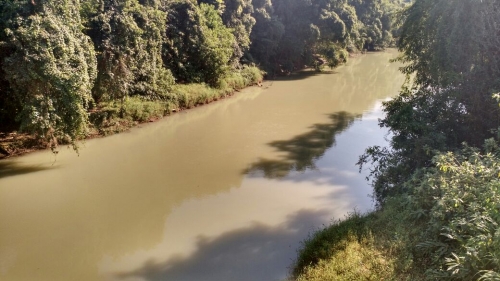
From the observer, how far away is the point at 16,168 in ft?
32.0

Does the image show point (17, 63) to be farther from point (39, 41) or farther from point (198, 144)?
point (198, 144)

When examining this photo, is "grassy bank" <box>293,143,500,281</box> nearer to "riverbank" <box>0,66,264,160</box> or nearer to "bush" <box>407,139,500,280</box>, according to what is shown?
"bush" <box>407,139,500,280</box>

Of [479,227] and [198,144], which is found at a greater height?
[479,227]

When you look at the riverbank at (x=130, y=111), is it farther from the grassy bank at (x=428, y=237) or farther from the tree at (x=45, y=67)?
the grassy bank at (x=428, y=237)

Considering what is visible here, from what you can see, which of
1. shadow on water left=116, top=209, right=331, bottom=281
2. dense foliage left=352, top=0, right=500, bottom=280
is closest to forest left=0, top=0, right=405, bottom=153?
dense foliage left=352, top=0, right=500, bottom=280

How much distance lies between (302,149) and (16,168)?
8.12m

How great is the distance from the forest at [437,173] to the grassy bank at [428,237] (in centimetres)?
1

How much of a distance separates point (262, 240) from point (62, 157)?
6.91m

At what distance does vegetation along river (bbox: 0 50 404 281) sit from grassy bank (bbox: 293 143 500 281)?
3.13 ft

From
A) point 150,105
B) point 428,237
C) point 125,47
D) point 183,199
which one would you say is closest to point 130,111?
point 150,105

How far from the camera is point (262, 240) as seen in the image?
22.8 feet

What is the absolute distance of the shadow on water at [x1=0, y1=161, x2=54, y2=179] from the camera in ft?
31.1

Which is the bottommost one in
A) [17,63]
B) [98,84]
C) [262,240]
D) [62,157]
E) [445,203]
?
[262,240]

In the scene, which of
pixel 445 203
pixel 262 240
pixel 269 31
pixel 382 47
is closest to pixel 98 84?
pixel 262 240
